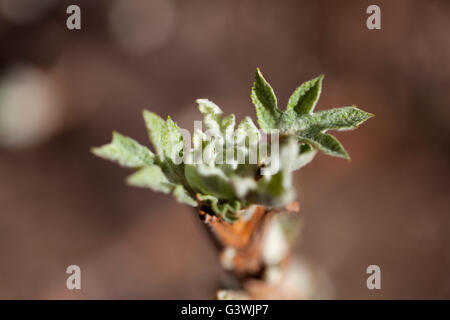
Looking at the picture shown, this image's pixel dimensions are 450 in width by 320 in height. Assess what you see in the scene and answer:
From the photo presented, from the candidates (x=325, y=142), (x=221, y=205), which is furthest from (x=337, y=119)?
(x=221, y=205)

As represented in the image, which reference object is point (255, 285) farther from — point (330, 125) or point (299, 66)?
point (299, 66)

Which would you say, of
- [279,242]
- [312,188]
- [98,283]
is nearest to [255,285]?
[279,242]

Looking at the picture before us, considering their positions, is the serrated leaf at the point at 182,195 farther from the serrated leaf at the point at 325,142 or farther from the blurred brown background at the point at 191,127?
the blurred brown background at the point at 191,127

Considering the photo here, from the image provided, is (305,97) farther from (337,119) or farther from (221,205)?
(221,205)

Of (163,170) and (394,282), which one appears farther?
(394,282)

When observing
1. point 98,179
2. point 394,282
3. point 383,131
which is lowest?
point 394,282

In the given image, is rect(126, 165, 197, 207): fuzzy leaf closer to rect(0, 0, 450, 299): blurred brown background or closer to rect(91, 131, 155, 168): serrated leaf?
rect(91, 131, 155, 168): serrated leaf
